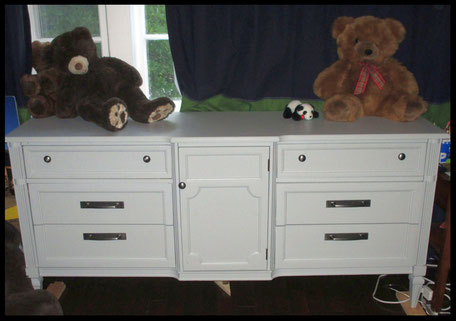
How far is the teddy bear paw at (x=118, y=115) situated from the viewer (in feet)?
6.71

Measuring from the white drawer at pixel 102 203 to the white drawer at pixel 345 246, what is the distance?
55 centimetres

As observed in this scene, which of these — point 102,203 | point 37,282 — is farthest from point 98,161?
point 37,282

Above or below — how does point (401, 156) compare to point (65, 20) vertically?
below

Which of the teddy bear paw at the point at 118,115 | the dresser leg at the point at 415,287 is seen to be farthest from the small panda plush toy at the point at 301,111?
the dresser leg at the point at 415,287

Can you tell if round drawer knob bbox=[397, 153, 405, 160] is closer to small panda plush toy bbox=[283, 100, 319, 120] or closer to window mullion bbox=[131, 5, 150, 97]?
small panda plush toy bbox=[283, 100, 319, 120]

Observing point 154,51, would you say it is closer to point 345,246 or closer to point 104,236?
point 104,236

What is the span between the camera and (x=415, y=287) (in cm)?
227

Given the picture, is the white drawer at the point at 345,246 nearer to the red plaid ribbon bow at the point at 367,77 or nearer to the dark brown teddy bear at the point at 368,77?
the dark brown teddy bear at the point at 368,77

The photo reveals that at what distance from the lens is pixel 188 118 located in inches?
92.0

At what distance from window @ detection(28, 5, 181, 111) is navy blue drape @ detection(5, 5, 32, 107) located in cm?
13

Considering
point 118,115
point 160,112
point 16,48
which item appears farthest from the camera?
point 16,48

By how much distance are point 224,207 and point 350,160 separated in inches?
22.7

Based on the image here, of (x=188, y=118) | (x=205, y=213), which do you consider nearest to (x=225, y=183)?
(x=205, y=213)

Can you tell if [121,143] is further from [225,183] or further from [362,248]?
[362,248]
